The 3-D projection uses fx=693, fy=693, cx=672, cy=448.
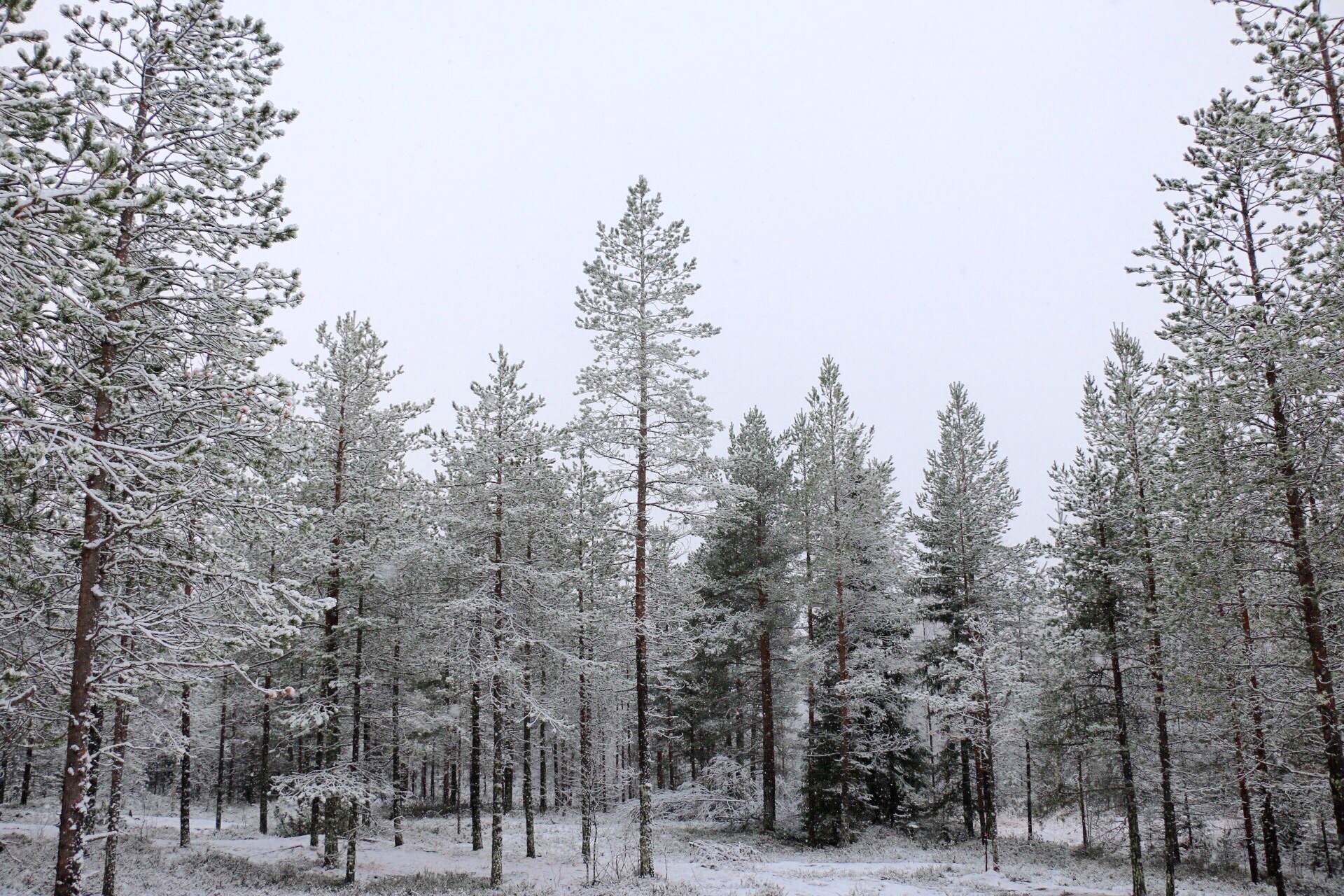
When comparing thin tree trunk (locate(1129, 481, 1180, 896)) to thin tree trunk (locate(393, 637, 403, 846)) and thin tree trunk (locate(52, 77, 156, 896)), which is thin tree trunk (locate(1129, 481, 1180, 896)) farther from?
thin tree trunk (locate(52, 77, 156, 896))

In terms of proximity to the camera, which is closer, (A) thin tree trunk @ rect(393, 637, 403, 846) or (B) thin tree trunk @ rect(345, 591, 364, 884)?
(B) thin tree trunk @ rect(345, 591, 364, 884)

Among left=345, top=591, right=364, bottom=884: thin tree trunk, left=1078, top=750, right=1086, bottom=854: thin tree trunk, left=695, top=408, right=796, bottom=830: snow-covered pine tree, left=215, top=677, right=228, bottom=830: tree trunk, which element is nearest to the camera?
left=345, top=591, right=364, bottom=884: thin tree trunk

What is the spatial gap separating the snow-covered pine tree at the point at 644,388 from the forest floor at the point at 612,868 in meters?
3.15

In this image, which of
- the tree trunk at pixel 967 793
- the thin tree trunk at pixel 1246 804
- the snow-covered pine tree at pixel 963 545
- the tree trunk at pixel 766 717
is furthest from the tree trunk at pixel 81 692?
the tree trunk at pixel 967 793

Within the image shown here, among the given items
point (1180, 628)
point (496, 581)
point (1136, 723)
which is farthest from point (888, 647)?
point (496, 581)

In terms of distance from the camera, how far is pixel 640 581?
17531 millimetres

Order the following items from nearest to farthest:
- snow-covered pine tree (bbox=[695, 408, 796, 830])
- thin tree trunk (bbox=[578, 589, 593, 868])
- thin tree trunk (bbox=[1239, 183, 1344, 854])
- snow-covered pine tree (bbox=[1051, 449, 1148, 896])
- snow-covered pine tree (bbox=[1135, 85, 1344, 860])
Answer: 1. snow-covered pine tree (bbox=[1135, 85, 1344, 860])
2. thin tree trunk (bbox=[1239, 183, 1344, 854])
3. snow-covered pine tree (bbox=[1051, 449, 1148, 896])
4. thin tree trunk (bbox=[578, 589, 593, 868])
5. snow-covered pine tree (bbox=[695, 408, 796, 830])

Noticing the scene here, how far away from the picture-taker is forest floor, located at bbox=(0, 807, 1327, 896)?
15.6 metres

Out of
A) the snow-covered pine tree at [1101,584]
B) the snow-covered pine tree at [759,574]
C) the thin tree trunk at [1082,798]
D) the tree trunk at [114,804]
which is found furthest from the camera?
the snow-covered pine tree at [759,574]

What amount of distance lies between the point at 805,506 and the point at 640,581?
10.3 meters

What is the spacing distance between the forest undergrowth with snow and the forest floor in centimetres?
26

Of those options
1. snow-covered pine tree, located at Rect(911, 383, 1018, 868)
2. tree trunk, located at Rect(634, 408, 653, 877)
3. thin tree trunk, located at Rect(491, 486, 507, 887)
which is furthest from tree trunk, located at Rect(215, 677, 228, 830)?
snow-covered pine tree, located at Rect(911, 383, 1018, 868)

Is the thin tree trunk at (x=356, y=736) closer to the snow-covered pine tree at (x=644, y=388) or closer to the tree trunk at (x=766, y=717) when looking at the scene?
the snow-covered pine tree at (x=644, y=388)

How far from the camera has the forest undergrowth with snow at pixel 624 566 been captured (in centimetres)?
738
